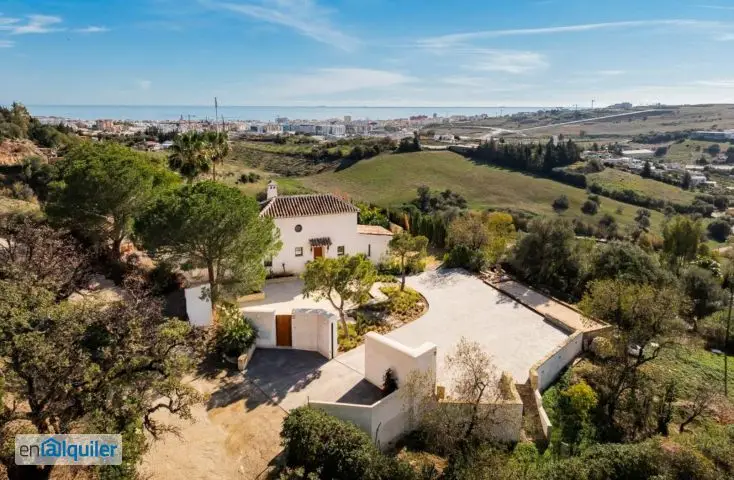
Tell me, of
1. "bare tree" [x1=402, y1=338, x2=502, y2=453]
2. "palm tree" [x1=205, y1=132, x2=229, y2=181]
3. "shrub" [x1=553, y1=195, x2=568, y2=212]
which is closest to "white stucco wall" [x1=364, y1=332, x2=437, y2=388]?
"bare tree" [x1=402, y1=338, x2=502, y2=453]

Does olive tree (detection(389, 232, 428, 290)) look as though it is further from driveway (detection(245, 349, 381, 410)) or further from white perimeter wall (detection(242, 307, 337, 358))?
driveway (detection(245, 349, 381, 410))

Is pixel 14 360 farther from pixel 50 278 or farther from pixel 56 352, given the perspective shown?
pixel 50 278

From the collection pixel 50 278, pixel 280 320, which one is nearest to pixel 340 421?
pixel 280 320

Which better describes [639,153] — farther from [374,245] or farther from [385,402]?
[385,402]

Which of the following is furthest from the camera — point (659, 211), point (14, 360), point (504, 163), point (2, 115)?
point (504, 163)

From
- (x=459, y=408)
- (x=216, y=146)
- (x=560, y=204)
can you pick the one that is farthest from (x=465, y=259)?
(x=560, y=204)
